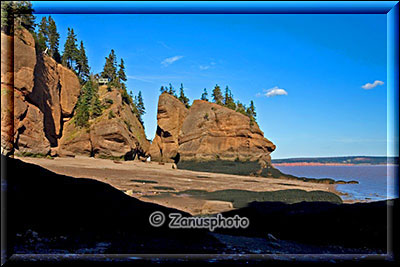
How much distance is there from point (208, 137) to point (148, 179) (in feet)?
27.7

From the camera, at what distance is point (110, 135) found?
8.59 m

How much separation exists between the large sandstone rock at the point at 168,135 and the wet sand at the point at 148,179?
183cm

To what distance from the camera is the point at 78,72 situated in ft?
26.2

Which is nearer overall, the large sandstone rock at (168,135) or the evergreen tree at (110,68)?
the evergreen tree at (110,68)

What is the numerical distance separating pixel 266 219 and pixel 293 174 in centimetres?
514

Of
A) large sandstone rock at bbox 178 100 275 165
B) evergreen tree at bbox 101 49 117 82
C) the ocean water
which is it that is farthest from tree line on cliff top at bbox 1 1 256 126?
the ocean water

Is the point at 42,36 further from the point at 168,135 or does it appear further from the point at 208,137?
the point at 208,137

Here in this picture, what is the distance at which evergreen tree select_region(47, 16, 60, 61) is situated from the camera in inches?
231

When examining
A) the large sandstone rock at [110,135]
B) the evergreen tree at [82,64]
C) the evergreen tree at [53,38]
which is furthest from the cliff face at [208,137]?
the evergreen tree at [53,38]

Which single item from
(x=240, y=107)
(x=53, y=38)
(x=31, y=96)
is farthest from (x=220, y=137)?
(x=53, y=38)

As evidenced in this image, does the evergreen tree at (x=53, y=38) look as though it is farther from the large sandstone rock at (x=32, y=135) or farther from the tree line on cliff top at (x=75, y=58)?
the large sandstone rock at (x=32, y=135)

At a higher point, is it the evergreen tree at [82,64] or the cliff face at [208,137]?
the evergreen tree at [82,64]

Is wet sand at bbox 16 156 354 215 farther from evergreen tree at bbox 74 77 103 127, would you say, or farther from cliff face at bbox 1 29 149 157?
evergreen tree at bbox 74 77 103 127

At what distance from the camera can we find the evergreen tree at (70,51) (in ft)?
20.1
